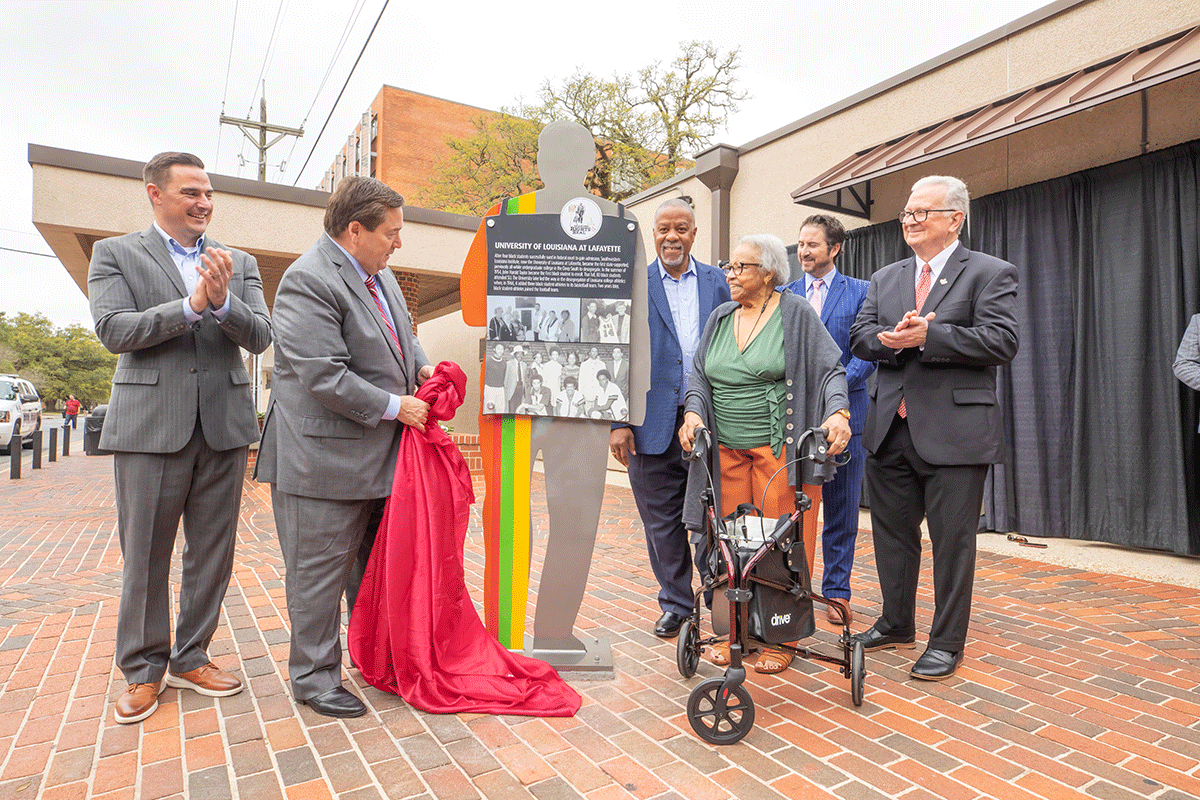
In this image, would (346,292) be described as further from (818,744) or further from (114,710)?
(818,744)

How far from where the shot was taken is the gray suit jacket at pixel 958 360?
302 centimetres

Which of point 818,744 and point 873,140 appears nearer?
point 818,744

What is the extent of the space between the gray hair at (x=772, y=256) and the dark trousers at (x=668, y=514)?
2.76 feet

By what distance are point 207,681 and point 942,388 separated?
3352 mm

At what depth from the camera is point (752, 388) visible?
3242 mm

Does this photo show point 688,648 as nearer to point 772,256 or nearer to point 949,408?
point 949,408

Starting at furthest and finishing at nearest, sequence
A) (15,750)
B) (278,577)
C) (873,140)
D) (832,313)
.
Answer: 1. (873,140)
2. (278,577)
3. (832,313)
4. (15,750)

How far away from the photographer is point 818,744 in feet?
8.18

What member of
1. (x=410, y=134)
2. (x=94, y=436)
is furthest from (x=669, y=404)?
(x=410, y=134)

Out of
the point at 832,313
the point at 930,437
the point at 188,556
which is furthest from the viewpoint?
the point at 832,313

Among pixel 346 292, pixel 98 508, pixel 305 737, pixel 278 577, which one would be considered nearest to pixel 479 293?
pixel 346 292

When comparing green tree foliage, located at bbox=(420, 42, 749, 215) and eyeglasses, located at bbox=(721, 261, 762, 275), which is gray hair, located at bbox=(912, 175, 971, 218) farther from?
green tree foliage, located at bbox=(420, 42, 749, 215)

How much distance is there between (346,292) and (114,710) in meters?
1.86

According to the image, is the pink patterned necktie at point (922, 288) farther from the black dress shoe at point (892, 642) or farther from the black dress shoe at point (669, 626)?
the black dress shoe at point (669, 626)
